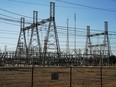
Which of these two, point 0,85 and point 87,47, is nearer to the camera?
point 0,85

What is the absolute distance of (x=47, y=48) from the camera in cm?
4953

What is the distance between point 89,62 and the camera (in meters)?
70.3

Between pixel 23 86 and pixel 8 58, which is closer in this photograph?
pixel 23 86

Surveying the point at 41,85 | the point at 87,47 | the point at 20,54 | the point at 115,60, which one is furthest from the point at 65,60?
the point at 41,85

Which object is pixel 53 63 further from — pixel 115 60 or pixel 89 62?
pixel 115 60

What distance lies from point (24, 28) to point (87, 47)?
22912 millimetres

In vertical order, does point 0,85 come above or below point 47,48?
below

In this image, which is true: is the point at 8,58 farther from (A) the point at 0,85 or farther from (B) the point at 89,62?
(A) the point at 0,85

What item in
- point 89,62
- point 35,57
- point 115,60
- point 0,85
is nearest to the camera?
point 0,85

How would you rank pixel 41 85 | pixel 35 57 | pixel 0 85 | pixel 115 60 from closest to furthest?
pixel 0 85 < pixel 41 85 < pixel 35 57 < pixel 115 60

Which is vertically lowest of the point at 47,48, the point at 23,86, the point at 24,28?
the point at 23,86

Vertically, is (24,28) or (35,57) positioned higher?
(24,28)

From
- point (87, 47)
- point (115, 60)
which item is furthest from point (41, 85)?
point (115, 60)

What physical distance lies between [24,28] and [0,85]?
42.5 meters
